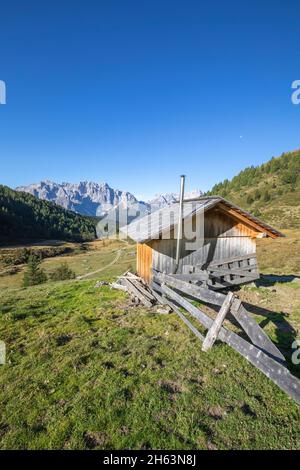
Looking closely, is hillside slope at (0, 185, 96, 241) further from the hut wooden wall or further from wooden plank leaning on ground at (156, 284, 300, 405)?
wooden plank leaning on ground at (156, 284, 300, 405)

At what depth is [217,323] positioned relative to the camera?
705 centimetres

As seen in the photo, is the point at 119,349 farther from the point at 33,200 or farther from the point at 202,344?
the point at 33,200

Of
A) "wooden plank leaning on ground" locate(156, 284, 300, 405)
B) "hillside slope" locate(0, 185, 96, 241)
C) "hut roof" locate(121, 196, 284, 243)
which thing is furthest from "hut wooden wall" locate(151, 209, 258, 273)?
"hillside slope" locate(0, 185, 96, 241)

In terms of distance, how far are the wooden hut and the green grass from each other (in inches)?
160

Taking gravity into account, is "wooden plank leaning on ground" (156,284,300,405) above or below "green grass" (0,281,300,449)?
above

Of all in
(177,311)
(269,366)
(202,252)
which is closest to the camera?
(269,366)

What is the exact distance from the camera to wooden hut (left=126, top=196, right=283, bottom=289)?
12.7 meters

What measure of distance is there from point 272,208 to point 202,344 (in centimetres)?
8045

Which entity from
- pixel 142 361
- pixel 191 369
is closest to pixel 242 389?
pixel 191 369

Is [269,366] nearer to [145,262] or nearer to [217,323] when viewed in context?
[217,323]

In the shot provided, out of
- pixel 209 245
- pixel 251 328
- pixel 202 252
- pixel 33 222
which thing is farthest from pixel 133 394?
pixel 33 222

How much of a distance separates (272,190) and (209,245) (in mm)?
93011

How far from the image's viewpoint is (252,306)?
40.3 ft

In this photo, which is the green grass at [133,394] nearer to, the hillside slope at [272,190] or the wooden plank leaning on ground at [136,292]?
the wooden plank leaning on ground at [136,292]
